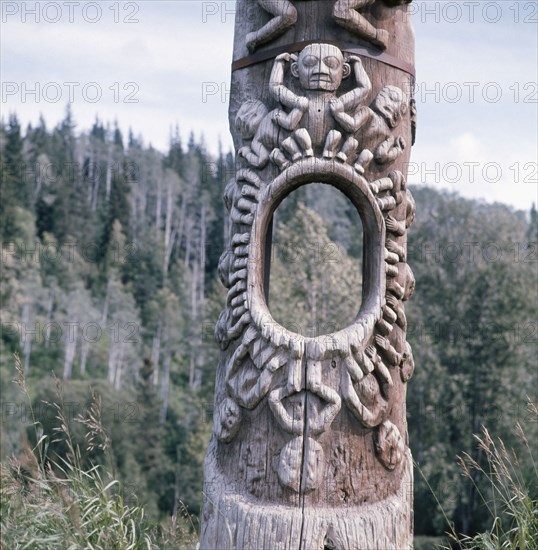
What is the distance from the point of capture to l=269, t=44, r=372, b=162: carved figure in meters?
3.66

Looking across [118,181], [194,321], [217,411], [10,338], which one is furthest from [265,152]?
[118,181]

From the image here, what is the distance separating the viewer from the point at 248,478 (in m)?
3.59

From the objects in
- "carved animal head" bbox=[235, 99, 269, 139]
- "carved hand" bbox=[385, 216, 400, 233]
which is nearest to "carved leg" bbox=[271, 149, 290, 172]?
"carved animal head" bbox=[235, 99, 269, 139]

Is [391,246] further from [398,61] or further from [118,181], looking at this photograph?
[118,181]

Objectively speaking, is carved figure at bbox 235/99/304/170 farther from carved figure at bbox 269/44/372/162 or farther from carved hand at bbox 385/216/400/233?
carved hand at bbox 385/216/400/233

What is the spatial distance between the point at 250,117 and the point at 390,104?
0.71 metres

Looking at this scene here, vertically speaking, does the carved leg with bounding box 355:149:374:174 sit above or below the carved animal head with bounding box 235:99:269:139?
below

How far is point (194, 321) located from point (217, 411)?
36300 millimetres

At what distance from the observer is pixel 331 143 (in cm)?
364

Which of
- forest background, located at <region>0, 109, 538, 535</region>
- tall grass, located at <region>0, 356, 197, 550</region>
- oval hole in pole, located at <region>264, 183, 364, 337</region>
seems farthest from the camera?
oval hole in pole, located at <region>264, 183, 364, 337</region>

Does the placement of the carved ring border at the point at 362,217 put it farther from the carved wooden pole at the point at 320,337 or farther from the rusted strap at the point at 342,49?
the rusted strap at the point at 342,49

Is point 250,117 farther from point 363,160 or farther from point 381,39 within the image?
point 381,39

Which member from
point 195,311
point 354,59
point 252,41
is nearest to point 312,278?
point 252,41

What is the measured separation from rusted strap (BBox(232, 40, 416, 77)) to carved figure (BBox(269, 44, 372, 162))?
5 centimetres
